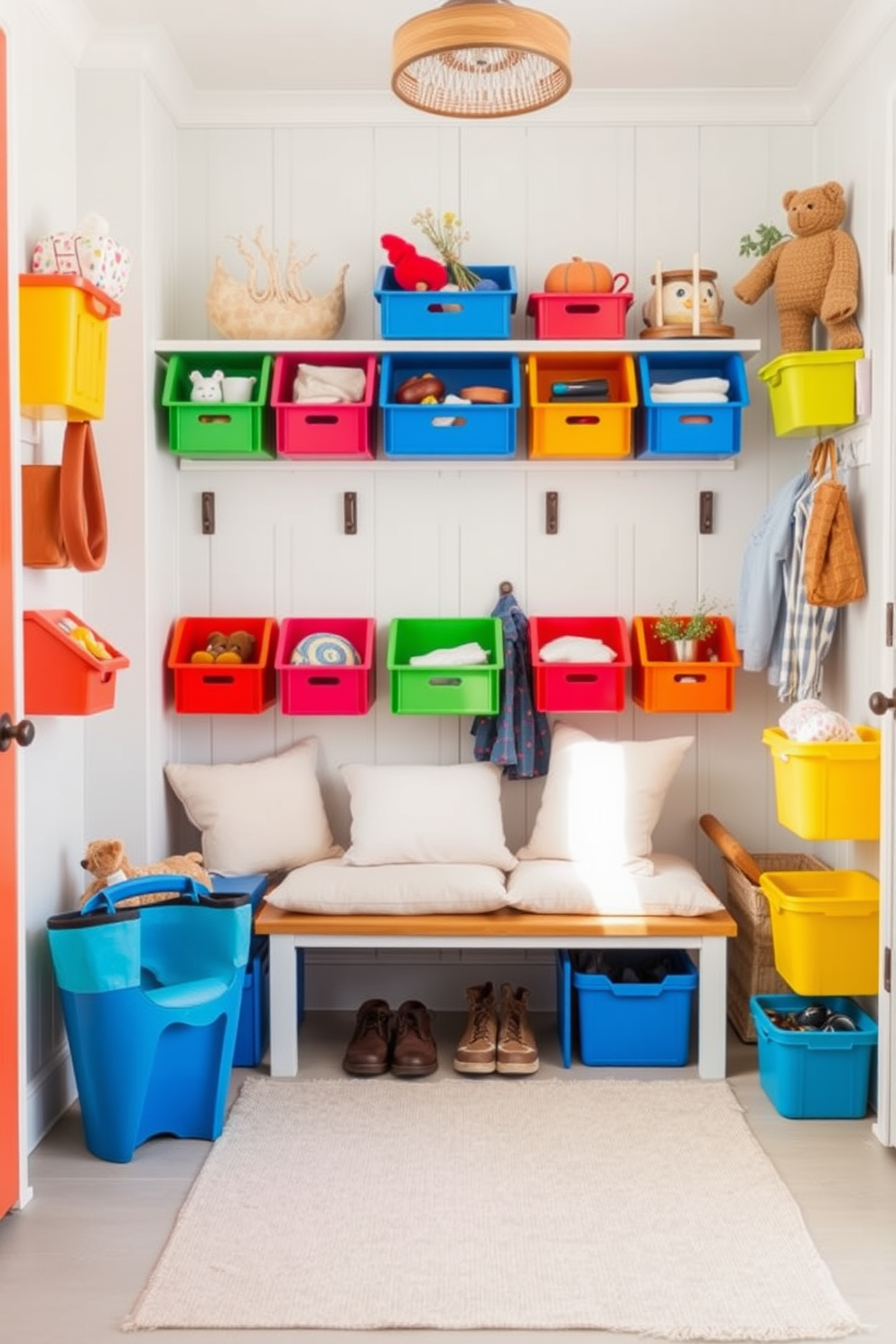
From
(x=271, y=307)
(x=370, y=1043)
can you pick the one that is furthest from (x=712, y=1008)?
(x=271, y=307)

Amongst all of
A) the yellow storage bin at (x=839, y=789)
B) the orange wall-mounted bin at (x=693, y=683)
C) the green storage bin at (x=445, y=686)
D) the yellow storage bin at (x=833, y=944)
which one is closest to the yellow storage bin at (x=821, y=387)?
the orange wall-mounted bin at (x=693, y=683)

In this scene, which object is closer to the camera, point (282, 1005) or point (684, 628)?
point (282, 1005)

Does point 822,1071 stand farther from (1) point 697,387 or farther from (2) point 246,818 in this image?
(1) point 697,387

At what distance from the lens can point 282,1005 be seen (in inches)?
154

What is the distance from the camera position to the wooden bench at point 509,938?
3877 mm

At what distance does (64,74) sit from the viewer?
3.86 metres

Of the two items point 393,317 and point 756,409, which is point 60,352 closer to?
point 393,317

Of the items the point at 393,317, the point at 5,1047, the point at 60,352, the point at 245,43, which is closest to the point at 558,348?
the point at 393,317

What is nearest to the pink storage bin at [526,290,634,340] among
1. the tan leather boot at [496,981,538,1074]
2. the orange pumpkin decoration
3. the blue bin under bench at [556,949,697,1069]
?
the orange pumpkin decoration

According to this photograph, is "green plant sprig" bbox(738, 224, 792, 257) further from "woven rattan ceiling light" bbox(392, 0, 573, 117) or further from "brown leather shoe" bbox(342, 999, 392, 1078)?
"brown leather shoe" bbox(342, 999, 392, 1078)

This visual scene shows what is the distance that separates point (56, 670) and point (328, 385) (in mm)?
1353

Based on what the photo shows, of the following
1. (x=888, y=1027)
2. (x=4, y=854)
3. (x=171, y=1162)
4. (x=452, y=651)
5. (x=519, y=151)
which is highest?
(x=519, y=151)

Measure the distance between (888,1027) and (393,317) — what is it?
96.6 inches

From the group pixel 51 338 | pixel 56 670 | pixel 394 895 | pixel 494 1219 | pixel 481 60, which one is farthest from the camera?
pixel 394 895
